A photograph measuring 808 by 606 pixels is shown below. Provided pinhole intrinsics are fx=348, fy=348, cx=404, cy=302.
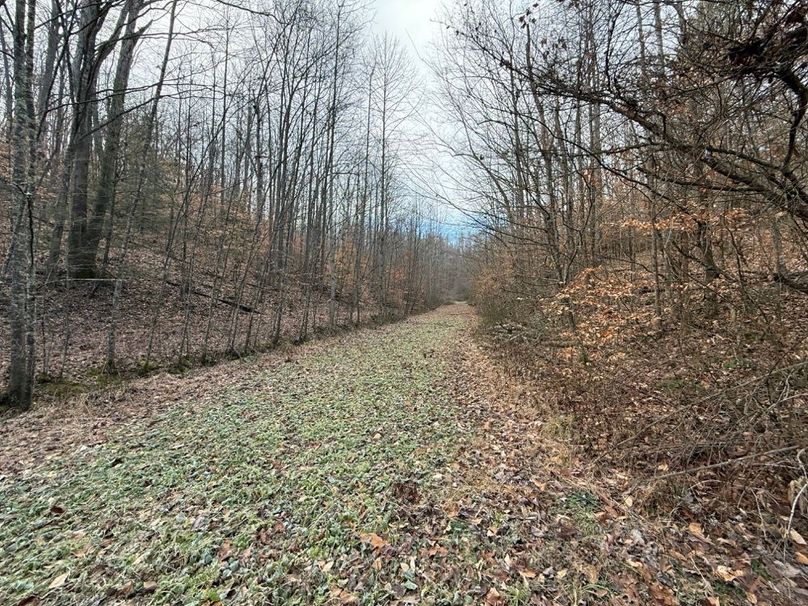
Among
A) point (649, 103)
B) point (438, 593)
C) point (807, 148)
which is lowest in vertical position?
point (438, 593)

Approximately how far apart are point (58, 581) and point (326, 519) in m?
1.70

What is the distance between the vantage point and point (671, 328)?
6.53 meters

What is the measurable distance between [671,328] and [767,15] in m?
5.74

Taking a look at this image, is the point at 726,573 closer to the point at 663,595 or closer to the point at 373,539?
the point at 663,595

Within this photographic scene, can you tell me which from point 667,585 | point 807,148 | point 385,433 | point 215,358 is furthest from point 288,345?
point 807,148

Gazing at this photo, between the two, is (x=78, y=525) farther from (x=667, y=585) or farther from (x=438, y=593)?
(x=667, y=585)

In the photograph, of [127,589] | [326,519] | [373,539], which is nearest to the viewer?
[127,589]

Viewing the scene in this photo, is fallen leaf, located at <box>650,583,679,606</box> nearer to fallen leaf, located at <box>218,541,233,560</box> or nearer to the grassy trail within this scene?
the grassy trail

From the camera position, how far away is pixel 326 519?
9.34 feet

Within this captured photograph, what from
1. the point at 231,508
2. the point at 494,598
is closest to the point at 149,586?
the point at 231,508

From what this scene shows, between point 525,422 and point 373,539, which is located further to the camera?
point 525,422

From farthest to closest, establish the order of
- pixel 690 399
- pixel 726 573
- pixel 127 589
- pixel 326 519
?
pixel 690 399 < pixel 326 519 < pixel 726 573 < pixel 127 589

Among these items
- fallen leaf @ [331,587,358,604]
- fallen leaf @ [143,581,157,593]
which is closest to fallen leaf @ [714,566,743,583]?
fallen leaf @ [331,587,358,604]

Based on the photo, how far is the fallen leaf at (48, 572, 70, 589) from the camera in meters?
2.20
